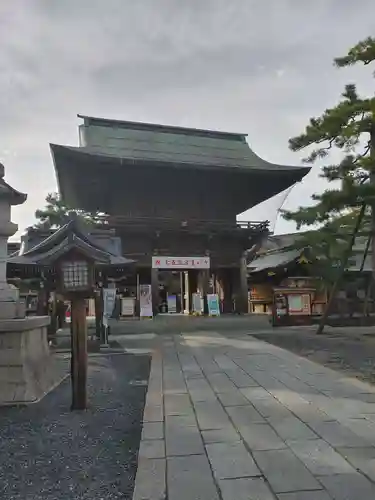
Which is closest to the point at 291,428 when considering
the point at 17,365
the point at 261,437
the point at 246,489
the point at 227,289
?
the point at 261,437

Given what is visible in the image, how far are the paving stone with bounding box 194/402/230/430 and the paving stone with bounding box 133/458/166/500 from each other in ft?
3.12

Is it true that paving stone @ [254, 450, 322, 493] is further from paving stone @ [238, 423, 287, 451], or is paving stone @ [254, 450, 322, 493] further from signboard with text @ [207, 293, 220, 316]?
signboard with text @ [207, 293, 220, 316]

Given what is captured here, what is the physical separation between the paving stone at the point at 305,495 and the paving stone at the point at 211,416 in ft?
4.76

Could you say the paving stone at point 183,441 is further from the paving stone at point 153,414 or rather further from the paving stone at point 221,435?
the paving stone at point 153,414

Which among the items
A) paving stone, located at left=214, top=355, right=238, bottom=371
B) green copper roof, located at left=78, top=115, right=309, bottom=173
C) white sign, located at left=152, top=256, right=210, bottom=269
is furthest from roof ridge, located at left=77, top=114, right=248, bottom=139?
paving stone, located at left=214, top=355, right=238, bottom=371

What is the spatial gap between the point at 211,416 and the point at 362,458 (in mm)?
1618

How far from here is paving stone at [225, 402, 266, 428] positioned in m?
4.10

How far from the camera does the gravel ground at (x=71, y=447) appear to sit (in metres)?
2.79

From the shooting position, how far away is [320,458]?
3084mm

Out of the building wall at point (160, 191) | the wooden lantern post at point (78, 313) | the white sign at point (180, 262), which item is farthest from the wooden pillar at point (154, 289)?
the wooden lantern post at point (78, 313)

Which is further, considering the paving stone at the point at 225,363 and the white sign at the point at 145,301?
the white sign at the point at 145,301

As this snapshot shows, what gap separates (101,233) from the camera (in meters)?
13.3

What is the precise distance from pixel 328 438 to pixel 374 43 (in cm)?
858

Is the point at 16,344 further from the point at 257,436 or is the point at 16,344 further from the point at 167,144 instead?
the point at 167,144
